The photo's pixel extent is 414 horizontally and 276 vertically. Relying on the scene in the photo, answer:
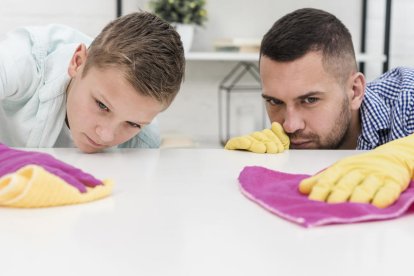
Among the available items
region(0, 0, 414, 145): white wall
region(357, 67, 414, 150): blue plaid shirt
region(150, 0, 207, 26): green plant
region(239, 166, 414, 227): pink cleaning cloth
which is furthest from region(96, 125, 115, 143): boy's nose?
region(0, 0, 414, 145): white wall

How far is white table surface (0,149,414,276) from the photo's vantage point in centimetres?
38

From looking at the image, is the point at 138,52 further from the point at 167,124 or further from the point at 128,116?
the point at 167,124

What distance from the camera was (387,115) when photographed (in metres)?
1.24

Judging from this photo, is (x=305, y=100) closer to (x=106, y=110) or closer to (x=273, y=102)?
(x=273, y=102)

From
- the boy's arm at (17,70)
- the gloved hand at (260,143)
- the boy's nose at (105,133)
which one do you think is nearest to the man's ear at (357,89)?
the gloved hand at (260,143)

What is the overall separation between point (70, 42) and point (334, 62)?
64 cm

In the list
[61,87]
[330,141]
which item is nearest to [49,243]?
[61,87]

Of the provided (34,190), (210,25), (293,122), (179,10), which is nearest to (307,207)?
(34,190)

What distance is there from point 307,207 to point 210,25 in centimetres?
237

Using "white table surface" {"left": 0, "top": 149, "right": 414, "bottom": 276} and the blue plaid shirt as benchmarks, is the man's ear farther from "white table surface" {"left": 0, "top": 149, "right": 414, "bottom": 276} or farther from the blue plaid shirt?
"white table surface" {"left": 0, "top": 149, "right": 414, "bottom": 276}

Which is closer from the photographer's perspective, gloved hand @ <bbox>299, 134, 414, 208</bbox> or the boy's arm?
gloved hand @ <bbox>299, 134, 414, 208</bbox>

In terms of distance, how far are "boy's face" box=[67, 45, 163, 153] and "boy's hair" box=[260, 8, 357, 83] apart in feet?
1.18

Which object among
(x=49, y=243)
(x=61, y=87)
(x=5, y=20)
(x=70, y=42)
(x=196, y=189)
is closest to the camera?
(x=49, y=243)

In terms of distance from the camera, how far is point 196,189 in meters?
0.64
